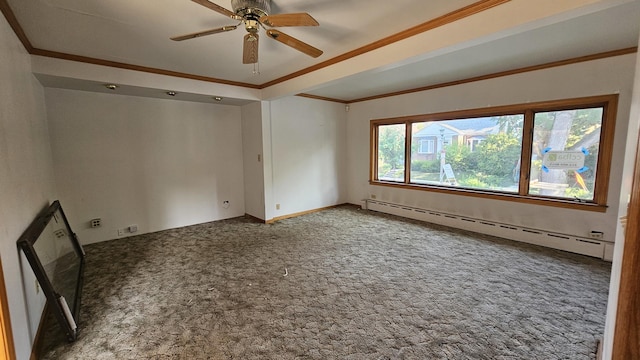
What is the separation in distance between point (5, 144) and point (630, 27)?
17.3ft

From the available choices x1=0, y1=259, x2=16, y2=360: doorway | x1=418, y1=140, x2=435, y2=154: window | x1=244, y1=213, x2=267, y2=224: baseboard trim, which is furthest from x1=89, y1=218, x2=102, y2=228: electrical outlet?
x1=418, y1=140, x2=435, y2=154: window

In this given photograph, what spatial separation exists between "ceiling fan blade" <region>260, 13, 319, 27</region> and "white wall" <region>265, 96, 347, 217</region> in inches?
120

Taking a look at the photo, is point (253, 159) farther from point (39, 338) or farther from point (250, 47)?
point (39, 338)

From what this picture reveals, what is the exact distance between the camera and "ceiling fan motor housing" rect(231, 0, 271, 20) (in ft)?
6.32

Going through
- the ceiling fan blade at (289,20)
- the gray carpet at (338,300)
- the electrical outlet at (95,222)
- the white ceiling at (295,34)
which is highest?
the white ceiling at (295,34)

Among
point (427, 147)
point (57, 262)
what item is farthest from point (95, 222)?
point (427, 147)

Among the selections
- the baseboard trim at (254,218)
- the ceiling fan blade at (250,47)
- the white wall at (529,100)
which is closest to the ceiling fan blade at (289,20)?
the ceiling fan blade at (250,47)

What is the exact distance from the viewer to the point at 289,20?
1947mm

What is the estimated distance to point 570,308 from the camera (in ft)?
7.59

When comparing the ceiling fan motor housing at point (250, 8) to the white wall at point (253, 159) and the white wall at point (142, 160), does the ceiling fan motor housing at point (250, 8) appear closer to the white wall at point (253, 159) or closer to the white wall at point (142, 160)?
the white wall at point (253, 159)

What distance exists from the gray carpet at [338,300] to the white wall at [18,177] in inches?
17.6

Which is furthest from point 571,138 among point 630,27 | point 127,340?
point 127,340

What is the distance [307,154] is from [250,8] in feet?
12.2

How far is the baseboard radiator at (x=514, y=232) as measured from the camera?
3340mm
